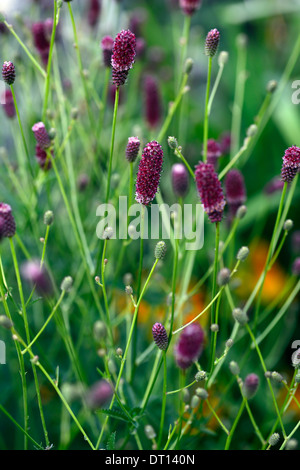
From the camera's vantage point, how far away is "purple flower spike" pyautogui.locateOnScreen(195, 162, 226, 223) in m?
0.47

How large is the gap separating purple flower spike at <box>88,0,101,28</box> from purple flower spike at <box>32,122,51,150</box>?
419mm

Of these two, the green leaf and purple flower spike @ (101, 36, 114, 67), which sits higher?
purple flower spike @ (101, 36, 114, 67)

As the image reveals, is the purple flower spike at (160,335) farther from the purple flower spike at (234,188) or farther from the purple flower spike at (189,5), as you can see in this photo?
the purple flower spike at (189,5)

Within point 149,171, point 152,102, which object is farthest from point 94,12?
point 149,171

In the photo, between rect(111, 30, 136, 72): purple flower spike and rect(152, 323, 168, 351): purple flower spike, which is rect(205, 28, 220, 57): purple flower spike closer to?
rect(111, 30, 136, 72): purple flower spike

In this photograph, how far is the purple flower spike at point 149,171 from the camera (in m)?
0.49

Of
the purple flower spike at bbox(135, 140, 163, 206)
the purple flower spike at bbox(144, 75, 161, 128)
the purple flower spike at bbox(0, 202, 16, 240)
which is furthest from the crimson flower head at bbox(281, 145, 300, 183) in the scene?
the purple flower spike at bbox(144, 75, 161, 128)

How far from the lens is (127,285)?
0.56 metres

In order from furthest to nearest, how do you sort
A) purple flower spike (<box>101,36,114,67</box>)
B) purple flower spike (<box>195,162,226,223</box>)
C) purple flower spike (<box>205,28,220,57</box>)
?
1. purple flower spike (<box>101,36,114,67</box>)
2. purple flower spike (<box>205,28,220,57</box>)
3. purple flower spike (<box>195,162,226,223</box>)

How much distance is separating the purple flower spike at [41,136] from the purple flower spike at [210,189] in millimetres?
240

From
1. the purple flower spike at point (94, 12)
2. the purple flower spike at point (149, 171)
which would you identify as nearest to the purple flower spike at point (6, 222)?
the purple flower spike at point (149, 171)

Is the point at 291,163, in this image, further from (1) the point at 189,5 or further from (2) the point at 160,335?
(1) the point at 189,5

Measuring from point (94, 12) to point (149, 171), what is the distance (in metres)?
0.58
